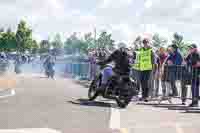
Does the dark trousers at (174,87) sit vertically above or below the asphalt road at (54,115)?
above

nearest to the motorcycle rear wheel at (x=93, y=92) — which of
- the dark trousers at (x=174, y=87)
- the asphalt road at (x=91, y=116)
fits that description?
the asphalt road at (x=91, y=116)

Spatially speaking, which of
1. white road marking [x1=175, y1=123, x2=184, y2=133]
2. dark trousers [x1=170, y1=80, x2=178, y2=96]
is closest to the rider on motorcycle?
dark trousers [x1=170, y1=80, x2=178, y2=96]

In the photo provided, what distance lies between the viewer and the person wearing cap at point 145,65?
50.8 ft

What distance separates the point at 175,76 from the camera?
50.4 feet

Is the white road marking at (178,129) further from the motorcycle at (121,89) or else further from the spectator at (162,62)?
the spectator at (162,62)

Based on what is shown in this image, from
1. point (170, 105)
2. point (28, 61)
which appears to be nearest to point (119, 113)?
point (170, 105)

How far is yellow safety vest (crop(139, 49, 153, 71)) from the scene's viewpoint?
15.5 m

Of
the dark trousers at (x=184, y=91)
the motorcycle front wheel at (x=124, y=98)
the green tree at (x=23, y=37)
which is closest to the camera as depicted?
the motorcycle front wheel at (x=124, y=98)

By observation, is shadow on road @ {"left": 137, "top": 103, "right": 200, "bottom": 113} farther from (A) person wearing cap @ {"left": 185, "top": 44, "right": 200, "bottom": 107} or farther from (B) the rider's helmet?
(B) the rider's helmet

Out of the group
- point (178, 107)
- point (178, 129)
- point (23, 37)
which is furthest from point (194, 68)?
point (23, 37)

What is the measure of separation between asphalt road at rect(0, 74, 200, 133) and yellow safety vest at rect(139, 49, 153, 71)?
4.65 feet

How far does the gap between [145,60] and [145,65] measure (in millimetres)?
156

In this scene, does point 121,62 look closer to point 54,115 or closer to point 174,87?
point 174,87

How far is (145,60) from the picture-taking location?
15625 millimetres
